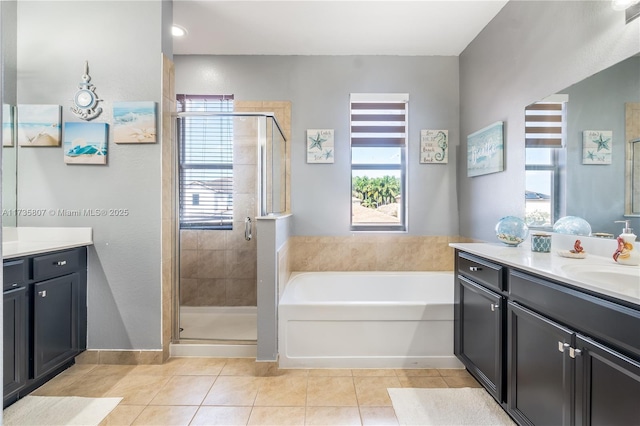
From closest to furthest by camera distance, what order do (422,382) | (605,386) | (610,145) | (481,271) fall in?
1. (605,386)
2. (610,145)
3. (481,271)
4. (422,382)

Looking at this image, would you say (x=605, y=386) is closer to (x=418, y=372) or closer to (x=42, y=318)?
(x=418, y=372)

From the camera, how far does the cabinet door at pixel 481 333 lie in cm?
186

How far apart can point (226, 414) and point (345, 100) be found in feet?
9.47

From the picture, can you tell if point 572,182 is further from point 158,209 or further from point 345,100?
point 158,209

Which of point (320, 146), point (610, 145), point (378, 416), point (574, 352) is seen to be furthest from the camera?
point (320, 146)

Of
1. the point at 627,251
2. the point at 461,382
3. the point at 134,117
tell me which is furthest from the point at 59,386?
the point at 627,251

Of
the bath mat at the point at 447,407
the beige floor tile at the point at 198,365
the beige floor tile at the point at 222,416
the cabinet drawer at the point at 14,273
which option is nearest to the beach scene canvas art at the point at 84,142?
the cabinet drawer at the point at 14,273

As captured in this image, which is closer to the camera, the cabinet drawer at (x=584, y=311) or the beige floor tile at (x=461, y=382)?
the cabinet drawer at (x=584, y=311)

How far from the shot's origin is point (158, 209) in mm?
2545

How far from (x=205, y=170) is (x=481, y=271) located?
7.32 ft

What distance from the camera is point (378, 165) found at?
11.6 feet

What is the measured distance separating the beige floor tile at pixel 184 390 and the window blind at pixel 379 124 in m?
2.52

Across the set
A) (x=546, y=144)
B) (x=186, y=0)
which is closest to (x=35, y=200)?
(x=186, y=0)

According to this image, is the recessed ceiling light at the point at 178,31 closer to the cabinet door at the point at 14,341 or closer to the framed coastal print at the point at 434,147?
the cabinet door at the point at 14,341
